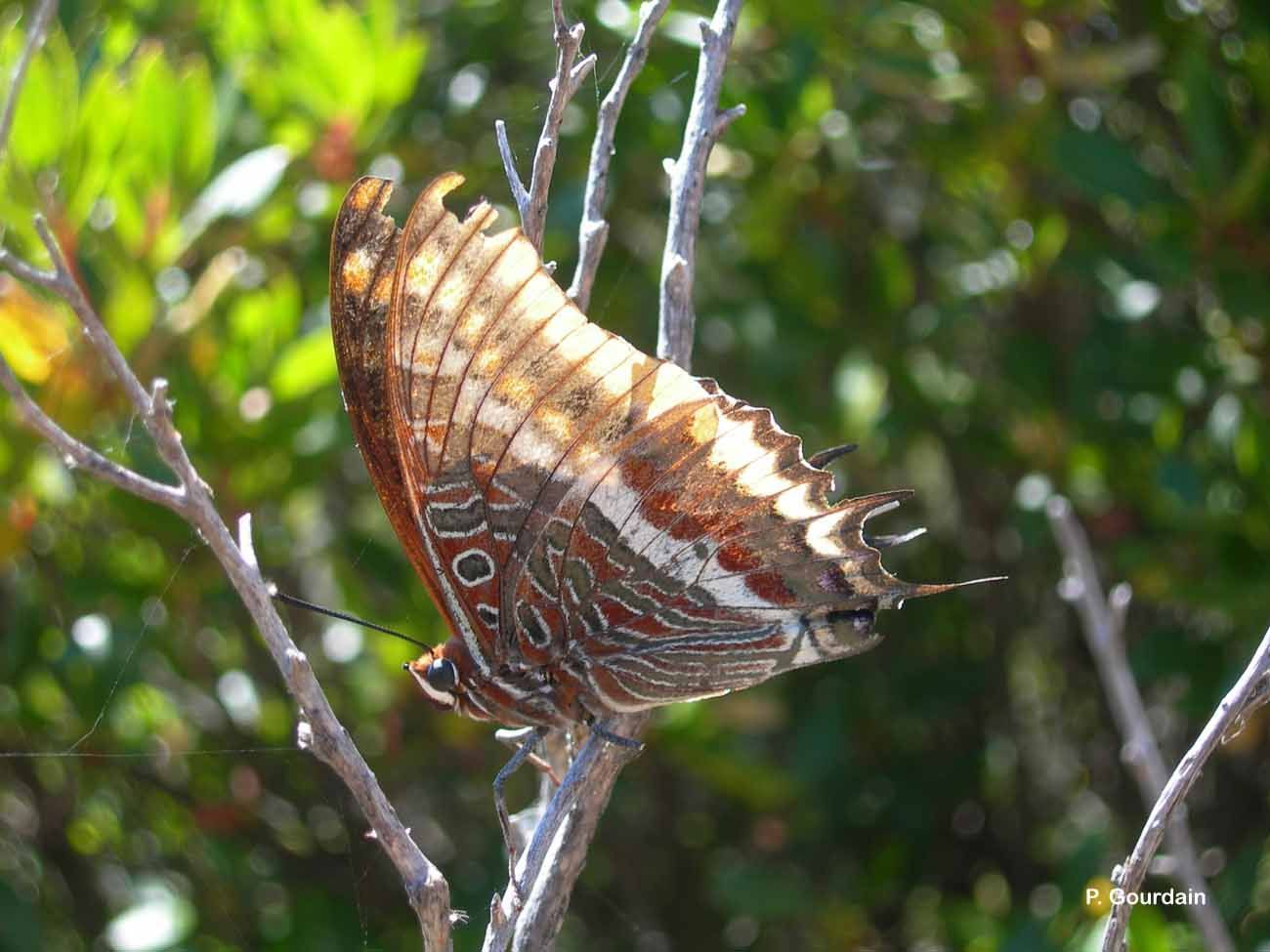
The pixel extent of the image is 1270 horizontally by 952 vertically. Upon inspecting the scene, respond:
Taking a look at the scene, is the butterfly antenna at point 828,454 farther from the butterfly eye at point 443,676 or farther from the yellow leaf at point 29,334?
the yellow leaf at point 29,334

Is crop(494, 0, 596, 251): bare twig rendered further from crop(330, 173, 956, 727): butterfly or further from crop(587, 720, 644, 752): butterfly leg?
crop(587, 720, 644, 752): butterfly leg

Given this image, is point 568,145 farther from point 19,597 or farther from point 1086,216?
point 19,597

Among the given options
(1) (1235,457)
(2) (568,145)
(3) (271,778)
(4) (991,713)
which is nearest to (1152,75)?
(1) (1235,457)

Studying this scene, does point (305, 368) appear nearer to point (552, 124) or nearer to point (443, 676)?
point (443, 676)

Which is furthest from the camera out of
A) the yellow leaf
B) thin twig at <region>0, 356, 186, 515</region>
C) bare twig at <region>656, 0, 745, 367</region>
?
the yellow leaf

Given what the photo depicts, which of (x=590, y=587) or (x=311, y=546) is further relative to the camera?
(x=311, y=546)

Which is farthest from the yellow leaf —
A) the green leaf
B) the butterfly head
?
the butterfly head

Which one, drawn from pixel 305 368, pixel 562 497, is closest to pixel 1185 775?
pixel 562 497

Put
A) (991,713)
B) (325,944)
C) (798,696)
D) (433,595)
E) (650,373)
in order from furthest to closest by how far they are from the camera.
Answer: (991,713) < (798,696) < (325,944) < (433,595) < (650,373)
